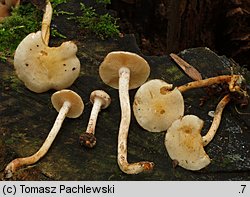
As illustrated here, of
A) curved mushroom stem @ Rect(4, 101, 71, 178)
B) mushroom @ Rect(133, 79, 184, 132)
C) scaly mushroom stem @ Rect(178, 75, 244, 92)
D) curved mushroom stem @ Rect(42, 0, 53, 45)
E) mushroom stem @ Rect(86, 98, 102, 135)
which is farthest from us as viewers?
curved mushroom stem @ Rect(42, 0, 53, 45)

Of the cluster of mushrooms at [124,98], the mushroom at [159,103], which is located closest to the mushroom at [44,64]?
the cluster of mushrooms at [124,98]

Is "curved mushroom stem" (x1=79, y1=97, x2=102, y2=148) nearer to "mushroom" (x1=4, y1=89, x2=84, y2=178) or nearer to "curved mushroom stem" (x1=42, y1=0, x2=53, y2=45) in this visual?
"mushroom" (x1=4, y1=89, x2=84, y2=178)

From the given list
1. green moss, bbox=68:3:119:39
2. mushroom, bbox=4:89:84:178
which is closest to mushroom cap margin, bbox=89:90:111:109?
mushroom, bbox=4:89:84:178

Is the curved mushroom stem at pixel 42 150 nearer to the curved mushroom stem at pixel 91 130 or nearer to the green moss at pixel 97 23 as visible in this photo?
the curved mushroom stem at pixel 91 130

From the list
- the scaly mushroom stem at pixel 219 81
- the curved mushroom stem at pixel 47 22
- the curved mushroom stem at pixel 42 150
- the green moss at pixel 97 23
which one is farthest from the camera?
the green moss at pixel 97 23

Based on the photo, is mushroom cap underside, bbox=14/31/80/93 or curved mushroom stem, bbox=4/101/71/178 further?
mushroom cap underside, bbox=14/31/80/93

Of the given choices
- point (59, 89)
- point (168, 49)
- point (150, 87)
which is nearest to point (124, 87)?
point (150, 87)

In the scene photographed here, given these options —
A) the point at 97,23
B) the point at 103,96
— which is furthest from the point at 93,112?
the point at 97,23
